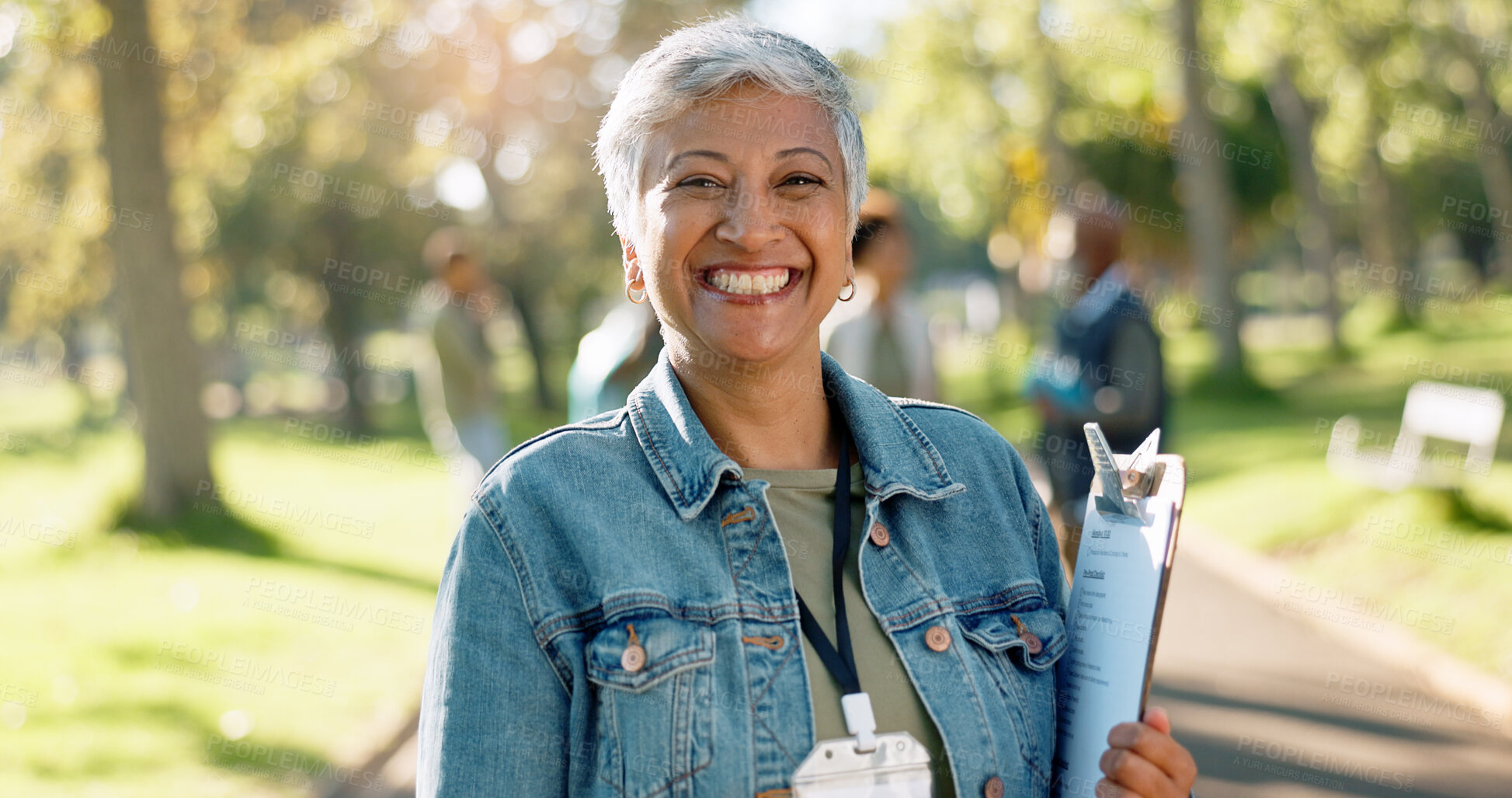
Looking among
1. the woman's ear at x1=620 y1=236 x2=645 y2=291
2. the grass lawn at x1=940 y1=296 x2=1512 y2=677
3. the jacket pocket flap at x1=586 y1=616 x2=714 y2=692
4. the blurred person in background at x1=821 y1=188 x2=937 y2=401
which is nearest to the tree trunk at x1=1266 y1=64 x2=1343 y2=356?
the grass lawn at x1=940 y1=296 x2=1512 y2=677

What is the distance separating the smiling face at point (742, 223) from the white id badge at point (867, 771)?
652mm

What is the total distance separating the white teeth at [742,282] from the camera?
195 cm

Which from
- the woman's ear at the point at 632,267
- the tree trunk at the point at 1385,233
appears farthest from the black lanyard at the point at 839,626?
the tree trunk at the point at 1385,233

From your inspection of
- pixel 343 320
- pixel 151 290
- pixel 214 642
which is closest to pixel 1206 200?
pixel 151 290

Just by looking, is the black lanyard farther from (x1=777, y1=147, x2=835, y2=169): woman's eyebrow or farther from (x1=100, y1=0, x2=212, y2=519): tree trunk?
(x1=100, y1=0, x2=212, y2=519): tree trunk

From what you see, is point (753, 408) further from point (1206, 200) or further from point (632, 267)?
point (1206, 200)

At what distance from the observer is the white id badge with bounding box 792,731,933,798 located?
1.70 metres

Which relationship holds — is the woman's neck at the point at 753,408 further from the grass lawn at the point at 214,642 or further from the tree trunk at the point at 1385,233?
the tree trunk at the point at 1385,233

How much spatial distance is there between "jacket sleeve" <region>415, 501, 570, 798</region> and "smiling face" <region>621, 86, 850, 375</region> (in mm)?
518

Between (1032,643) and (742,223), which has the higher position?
(742,223)

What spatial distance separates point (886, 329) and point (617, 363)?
1.62 metres

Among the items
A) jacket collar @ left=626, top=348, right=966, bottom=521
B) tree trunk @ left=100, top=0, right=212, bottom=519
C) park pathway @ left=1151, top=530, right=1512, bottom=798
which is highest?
tree trunk @ left=100, top=0, right=212, bottom=519

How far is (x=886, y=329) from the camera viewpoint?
6691 millimetres

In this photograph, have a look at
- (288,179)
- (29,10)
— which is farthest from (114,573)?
(288,179)
